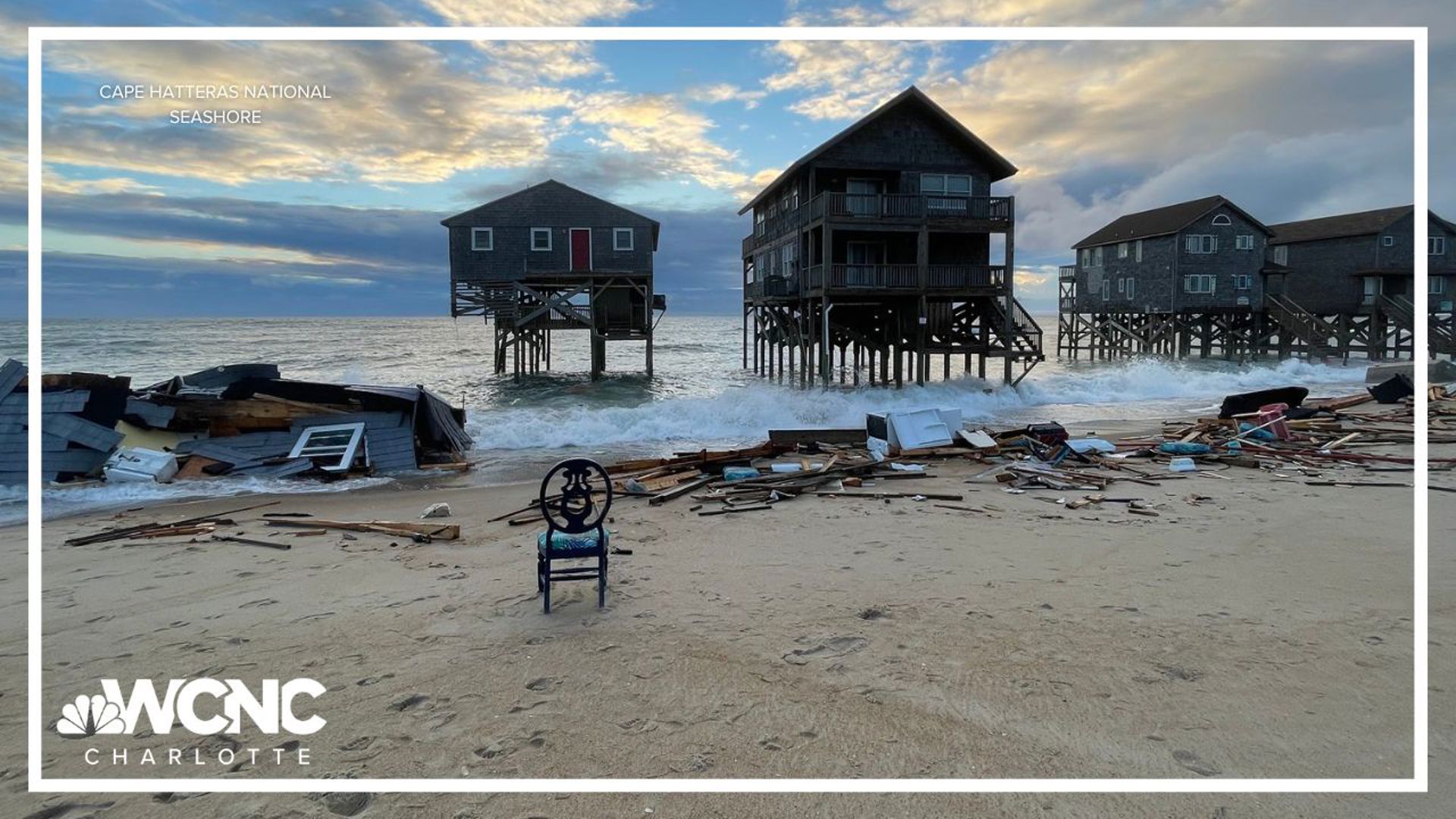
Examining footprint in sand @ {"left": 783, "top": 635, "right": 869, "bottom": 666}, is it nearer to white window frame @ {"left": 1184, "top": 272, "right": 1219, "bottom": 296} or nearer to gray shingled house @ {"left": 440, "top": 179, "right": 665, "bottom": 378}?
gray shingled house @ {"left": 440, "top": 179, "right": 665, "bottom": 378}

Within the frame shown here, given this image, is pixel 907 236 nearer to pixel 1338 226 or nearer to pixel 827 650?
pixel 827 650

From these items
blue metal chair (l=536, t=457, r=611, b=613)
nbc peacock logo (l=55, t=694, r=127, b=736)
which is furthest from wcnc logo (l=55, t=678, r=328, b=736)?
blue metal chair (l=536, t=457, r=611, b=613)

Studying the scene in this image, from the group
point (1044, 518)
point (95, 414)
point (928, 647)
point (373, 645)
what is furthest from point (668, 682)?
point (95, 414)

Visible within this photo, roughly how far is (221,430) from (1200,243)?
49.4 m

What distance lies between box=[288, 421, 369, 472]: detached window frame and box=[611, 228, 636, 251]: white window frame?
20187mm

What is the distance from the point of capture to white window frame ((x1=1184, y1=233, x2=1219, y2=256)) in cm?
4484

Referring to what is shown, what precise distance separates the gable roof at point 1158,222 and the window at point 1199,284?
313 cm

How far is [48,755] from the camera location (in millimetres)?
4066


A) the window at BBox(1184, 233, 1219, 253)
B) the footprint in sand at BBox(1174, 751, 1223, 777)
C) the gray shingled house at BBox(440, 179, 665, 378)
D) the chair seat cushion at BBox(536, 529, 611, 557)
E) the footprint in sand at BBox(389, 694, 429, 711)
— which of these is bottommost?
the footprint in sand at BBox(1174, 751, 1223, 777)

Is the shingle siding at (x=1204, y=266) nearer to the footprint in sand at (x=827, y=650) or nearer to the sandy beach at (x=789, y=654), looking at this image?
the sandy beach at (x=789, y=654)

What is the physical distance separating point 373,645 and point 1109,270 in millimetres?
55039

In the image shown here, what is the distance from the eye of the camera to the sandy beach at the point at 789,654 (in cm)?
396

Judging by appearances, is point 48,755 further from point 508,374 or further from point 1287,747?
point 508,374

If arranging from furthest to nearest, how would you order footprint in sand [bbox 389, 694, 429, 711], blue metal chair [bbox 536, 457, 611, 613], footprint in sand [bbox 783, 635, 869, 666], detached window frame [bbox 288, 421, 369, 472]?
1. detached window frame [bbox 288, 421, 369, 472]
2. blue metal chair [bbox 536, 457, 611, 613]
3. footprint in sand [bbox 783, 635, 869, 666]
4. footprint in sand [bbox 389, 694, 429, 711]
